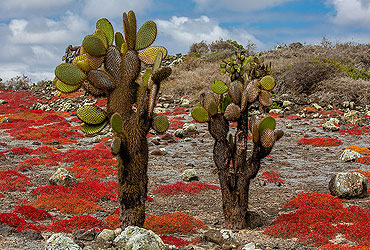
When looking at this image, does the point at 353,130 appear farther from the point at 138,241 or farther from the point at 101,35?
the point at 138,241

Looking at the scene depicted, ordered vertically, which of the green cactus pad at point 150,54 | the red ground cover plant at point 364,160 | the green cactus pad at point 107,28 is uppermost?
the green cactus pad at point 107,28

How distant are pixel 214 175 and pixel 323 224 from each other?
5800 mm

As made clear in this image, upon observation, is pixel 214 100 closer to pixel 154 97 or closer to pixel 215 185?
pixel 154 97

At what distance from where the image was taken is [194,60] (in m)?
44.2

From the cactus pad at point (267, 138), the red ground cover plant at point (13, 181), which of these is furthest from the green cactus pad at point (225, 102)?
the red ground cover plant at point (13, 181)

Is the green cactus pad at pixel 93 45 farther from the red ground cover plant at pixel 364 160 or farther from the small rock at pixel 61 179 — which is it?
the red ground cover plant at pixel 364 160

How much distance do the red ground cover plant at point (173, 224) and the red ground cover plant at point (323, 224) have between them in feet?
4.63

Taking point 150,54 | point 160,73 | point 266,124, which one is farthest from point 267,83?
point 160,73

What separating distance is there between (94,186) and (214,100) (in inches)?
189

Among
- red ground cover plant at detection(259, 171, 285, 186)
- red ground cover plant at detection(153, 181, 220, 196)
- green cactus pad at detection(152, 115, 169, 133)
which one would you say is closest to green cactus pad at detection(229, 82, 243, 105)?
green cactus pad at detection(152, 115, 169, 133)

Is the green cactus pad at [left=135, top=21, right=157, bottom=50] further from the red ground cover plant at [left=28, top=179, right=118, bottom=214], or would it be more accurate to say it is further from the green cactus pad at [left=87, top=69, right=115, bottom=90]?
the red ground cover plant at [left=28, top=179, right=118, bottom=214]

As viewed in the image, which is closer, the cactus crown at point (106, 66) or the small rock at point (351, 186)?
the cactus crown at point (106, 66)

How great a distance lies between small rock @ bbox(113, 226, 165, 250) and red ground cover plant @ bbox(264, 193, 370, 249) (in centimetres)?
254

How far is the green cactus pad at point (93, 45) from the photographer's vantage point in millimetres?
5941
